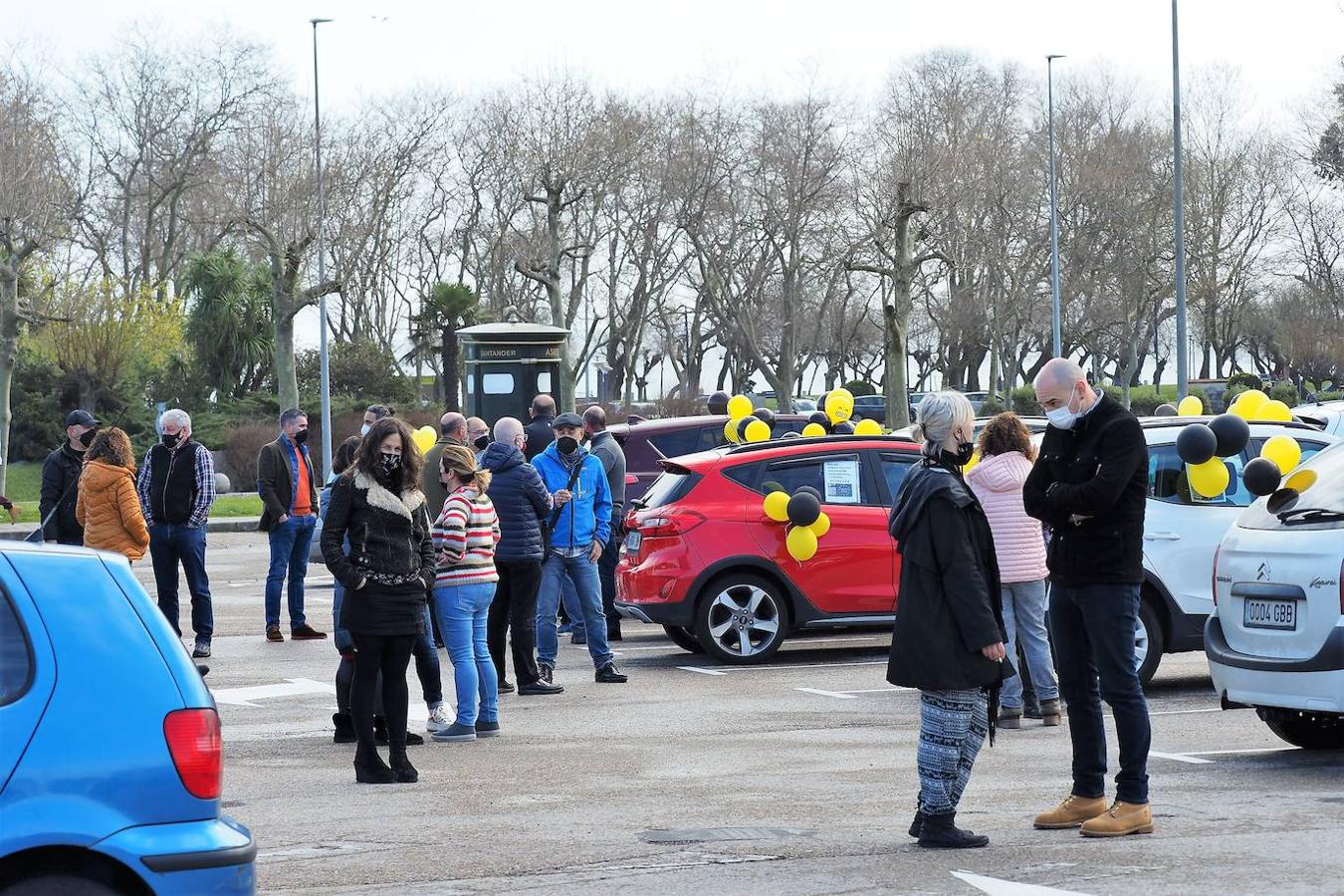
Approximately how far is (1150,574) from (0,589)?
8068 millimetres

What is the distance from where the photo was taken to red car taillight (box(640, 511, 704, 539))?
13.2m

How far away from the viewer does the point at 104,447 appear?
12.7 m

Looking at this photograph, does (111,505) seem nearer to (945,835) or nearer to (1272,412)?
(945,835)

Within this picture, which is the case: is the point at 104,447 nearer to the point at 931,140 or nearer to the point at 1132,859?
the point at 1132,859

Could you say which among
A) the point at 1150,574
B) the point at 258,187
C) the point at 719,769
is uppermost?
the point at 258,187

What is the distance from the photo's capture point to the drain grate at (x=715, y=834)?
704 cm

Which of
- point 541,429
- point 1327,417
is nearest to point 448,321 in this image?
point 541,429

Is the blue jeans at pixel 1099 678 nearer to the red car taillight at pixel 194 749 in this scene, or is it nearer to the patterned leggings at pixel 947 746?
the patterned leggings at pixel 947 746

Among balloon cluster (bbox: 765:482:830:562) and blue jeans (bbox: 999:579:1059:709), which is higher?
balloon cluster (bbox: 765:482:830:562)

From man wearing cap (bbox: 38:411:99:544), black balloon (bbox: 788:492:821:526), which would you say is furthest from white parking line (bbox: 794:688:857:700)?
man wearing cap (bbox: 38:411:99:544)

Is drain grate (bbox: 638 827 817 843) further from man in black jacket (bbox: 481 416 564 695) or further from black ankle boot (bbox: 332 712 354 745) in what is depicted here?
man in black jacket (bbox: 481 416 564 695)

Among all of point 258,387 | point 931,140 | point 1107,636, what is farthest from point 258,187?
point 1107,636

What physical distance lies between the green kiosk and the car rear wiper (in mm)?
19342

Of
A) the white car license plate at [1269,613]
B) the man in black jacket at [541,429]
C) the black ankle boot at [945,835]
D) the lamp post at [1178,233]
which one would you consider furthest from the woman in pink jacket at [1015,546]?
the lamp post at [1178,233]
